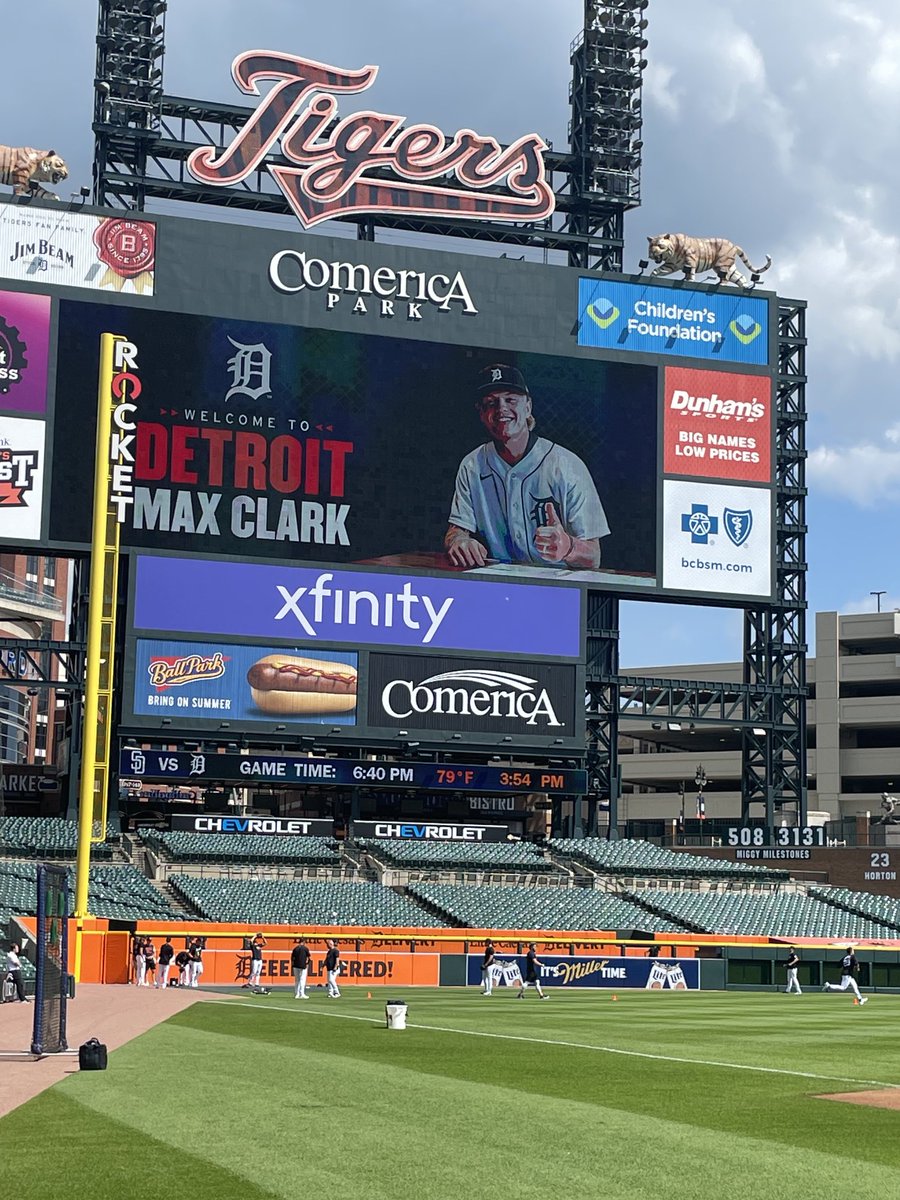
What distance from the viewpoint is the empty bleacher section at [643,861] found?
67812 millimetres

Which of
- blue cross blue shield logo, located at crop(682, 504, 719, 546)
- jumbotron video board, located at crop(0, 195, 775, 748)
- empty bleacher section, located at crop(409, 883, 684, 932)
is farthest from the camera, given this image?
blue cross blue shield logo, located at crop(682, 504, 719, 546)

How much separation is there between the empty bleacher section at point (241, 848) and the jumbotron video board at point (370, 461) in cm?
491

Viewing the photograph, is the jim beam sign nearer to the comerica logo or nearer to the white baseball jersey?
the white baseball jersey

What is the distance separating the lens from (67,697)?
2566 inches

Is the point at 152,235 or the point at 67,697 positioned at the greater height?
the point at 152,235

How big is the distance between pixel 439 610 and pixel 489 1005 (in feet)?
97.4

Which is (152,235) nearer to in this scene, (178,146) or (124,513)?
(178,146)

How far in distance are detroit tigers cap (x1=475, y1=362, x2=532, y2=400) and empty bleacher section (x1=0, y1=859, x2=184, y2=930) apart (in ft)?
75.4

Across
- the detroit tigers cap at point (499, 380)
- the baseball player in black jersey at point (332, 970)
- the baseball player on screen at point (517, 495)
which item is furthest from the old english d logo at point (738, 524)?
the baseball player in black jersey at point (332, 970)

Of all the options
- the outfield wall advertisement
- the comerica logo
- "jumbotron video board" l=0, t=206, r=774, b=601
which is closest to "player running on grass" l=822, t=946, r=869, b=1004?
the outfield wall advertisement

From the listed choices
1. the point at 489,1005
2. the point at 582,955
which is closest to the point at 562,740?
the point at 582,955

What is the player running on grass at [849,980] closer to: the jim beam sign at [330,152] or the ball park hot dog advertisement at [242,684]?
the ball park hot dog advertisement at [242,684]

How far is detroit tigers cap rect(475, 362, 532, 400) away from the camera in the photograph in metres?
66.2

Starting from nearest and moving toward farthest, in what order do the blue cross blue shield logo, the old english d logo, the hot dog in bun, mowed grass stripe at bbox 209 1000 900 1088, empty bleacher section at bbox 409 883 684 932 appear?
1. mowed grass stripe at bbox 209 1000 900 1088
2. empty bleacher section at bbox 409 883 684 932
3. the hot dog in bun
4. the blue cross blue shield logo
5. the old english d logo
